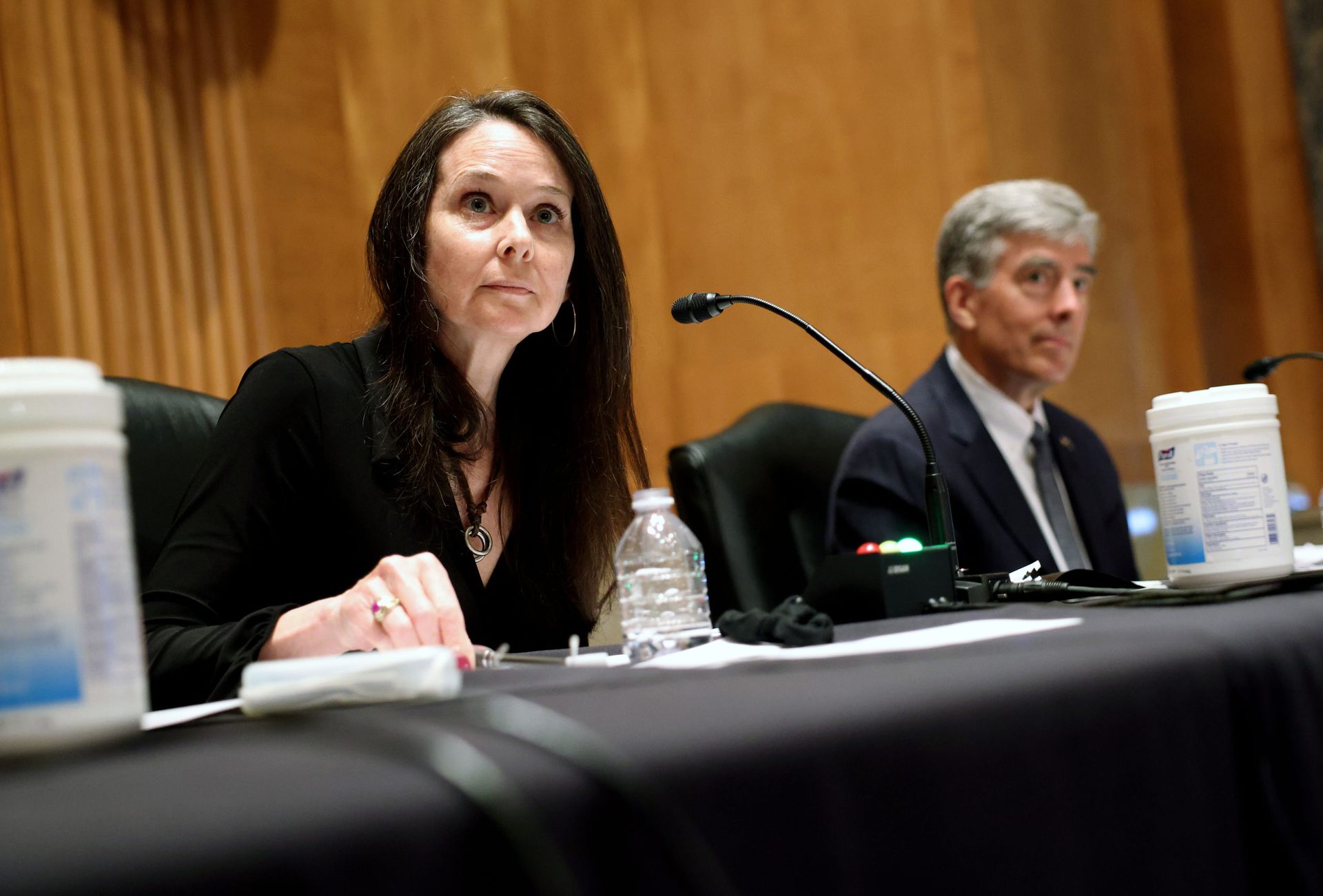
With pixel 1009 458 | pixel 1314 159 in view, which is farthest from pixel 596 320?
pixel 1314 159

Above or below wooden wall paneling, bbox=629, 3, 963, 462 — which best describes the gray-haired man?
below

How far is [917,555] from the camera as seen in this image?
1.23 m

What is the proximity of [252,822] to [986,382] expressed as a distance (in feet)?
8.53

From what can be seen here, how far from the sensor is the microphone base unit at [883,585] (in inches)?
47.2

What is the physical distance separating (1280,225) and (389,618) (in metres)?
3.96

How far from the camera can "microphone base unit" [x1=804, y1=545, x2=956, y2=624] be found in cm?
120

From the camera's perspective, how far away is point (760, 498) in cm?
243

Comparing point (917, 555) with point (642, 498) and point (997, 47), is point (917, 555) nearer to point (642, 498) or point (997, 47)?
point (642, 498)

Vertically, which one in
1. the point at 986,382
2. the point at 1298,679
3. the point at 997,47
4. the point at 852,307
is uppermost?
the point at 997,47

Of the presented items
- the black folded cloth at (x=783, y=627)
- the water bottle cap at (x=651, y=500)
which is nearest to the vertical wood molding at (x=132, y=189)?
the water bottle cap at (x=651, y=500)

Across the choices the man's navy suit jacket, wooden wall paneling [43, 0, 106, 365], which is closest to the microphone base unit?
the man's navy suit jacket

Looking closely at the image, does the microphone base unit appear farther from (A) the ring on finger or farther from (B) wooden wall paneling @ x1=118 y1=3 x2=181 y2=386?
(B) wooden wall paneling @ x1=118 y1=3 x2=181 y2=386

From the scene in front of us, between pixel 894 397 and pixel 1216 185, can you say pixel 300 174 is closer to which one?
pixel 894 397

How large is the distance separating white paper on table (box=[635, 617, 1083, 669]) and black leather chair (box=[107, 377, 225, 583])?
106 cm
